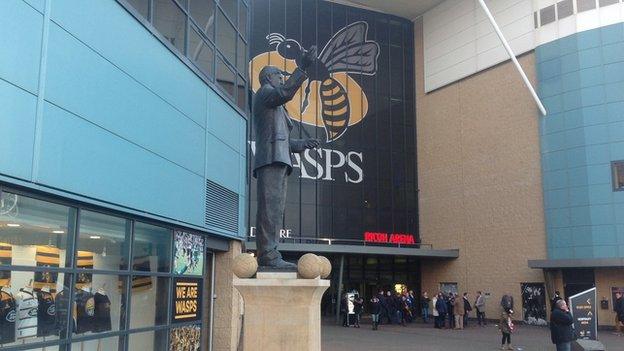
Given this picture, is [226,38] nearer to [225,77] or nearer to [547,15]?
[225,77]

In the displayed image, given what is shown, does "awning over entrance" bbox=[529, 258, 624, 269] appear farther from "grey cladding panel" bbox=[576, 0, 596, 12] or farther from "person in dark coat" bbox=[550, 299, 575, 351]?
"person in dark coat" bbox=[550, 299, 575, 351]

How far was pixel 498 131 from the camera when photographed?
32.3m

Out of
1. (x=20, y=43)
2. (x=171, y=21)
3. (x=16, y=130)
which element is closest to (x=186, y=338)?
(x=171, y=21)

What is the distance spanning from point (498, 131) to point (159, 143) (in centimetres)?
2365

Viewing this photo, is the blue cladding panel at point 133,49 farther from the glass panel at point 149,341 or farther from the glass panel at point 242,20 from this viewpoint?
the glass panel at point 149,341

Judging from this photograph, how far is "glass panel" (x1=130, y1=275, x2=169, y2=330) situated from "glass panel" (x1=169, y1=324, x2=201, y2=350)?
21.9 inches

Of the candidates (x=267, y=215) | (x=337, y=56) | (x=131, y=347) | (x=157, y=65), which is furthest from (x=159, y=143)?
(x=337, y=56)

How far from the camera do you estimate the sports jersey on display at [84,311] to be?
388 inches

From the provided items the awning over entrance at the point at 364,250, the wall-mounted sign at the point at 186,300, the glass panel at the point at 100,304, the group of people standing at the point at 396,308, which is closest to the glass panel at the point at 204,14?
the wall-mounted sign at the point at 186,300

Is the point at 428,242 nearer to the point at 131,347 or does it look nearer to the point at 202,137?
the point at 202,137

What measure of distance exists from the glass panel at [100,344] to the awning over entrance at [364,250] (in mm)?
16519

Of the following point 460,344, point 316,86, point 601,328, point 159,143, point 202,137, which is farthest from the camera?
point 316,86

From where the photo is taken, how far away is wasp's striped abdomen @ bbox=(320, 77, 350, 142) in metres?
35.6

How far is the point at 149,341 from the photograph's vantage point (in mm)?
12422
